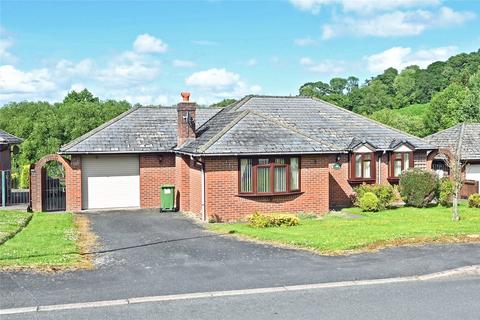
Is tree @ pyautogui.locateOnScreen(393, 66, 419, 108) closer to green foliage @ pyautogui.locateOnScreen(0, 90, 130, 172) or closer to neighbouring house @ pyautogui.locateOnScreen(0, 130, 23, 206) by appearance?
green foliage @ pyautogui.locateOnScreen(0, 90, 130, 172)

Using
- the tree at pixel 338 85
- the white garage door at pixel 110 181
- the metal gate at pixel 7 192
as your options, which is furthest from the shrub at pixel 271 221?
the tree at pixel 338 85

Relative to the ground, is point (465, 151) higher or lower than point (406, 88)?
lower

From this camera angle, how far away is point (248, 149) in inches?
818

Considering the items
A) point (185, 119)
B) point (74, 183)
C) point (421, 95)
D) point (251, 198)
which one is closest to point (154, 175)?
point (185, 119)

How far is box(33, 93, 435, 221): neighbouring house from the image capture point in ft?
68.7

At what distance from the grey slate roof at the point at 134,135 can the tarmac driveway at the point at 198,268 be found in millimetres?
8236

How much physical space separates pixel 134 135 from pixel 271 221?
31.7 feet

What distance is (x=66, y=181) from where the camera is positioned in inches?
944

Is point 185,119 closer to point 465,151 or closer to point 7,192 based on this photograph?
point 7,192

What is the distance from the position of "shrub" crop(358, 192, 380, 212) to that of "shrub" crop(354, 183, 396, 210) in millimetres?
434

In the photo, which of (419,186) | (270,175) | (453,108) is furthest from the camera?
(453,108)

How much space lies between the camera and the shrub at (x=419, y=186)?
79.1 feet

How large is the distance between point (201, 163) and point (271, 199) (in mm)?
3131

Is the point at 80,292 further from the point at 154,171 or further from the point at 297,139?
the point at 154,171
